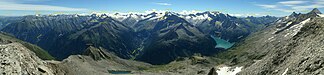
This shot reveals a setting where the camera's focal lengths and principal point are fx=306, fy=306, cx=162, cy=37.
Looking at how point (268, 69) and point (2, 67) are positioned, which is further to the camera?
point (268, 69)

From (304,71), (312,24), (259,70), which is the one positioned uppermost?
(312,24)

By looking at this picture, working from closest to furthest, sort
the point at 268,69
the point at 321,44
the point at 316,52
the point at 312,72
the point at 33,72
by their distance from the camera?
the point at 312,72 → the point at 316,52 → the point at 321,44 → the point at 33,72 → the point at 268,69

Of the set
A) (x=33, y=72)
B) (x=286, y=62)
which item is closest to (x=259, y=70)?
(x=286, y=62)

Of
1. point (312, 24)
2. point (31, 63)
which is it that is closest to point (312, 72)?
point (312, 24)

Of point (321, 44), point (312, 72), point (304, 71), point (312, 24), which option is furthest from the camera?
point (312, 24)

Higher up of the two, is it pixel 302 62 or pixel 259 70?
pixel 302 62

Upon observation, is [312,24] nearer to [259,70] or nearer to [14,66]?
[259,70]

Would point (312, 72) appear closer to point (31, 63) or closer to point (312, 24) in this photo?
point (312, 24)

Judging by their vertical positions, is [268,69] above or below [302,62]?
below

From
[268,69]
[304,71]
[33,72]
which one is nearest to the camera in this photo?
[304,71]
